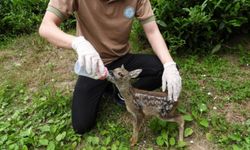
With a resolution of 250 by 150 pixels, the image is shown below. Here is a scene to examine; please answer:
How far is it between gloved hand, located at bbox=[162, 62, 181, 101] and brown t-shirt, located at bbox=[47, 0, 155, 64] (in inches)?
24.0

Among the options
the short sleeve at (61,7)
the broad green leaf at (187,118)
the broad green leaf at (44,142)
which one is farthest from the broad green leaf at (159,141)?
the short sleeve at (61,7)

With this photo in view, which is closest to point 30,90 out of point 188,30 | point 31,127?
point 31,127

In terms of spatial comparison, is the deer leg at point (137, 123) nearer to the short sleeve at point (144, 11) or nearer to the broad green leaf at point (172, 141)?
the broad green leaf at point (172, 141)

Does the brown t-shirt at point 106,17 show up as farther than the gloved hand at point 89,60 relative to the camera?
Yes

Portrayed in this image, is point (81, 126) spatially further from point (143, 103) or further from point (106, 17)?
point (106, 17)

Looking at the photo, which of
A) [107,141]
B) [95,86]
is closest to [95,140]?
[107,141]

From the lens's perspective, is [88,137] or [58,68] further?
[58,68]

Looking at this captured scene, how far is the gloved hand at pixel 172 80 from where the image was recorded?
12.8 feet

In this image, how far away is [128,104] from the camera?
3941mm

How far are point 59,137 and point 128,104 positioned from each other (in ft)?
2.83

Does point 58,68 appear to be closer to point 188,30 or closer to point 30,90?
point 30,90

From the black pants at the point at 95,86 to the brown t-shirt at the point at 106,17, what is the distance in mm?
215

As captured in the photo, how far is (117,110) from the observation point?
182 inches

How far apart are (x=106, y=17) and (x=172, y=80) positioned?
940 mm
